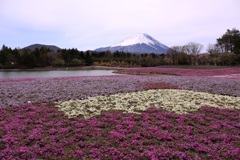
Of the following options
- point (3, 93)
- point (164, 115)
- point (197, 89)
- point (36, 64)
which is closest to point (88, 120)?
point (164, 115)

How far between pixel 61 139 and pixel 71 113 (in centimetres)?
284

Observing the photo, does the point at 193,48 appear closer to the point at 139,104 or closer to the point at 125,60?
the point at 125,60

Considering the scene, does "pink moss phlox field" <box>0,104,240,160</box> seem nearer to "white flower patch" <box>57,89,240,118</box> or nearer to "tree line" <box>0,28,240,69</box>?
"white flower patch" <box>57,89,240,118</box>

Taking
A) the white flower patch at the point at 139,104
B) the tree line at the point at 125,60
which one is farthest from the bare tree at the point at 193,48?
the white flower patch at the point at 139,104

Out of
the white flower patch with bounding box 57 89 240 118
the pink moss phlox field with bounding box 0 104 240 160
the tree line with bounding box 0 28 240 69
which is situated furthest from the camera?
the tree line with bounding box 0 28 240 69

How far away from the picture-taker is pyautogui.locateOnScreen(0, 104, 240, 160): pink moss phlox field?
6156 millimetres

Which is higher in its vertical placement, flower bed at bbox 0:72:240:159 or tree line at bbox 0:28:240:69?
tree line at bbox 0:28:240:69

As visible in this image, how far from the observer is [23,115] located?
9500 mm

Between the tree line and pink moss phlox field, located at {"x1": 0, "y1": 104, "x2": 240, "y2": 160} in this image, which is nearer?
pink moss phlox field, located at {"x1": 0, "y1": 104, "x2": 240, "y2": 160}

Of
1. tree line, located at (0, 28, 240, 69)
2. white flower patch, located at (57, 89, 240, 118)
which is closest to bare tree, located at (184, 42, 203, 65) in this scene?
tree line, located at (0, 28, 240, 69)

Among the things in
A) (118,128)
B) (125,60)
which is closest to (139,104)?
(118,128)

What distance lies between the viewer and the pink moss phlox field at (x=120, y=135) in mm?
6156

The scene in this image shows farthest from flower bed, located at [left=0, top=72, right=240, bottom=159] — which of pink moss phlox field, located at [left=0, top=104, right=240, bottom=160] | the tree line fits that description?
the tree line

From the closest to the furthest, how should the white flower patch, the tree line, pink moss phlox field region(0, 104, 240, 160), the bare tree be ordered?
pink moss phlox field region(0, 104, 240, 160)
the white flower patch
the tree line
the bare tree
